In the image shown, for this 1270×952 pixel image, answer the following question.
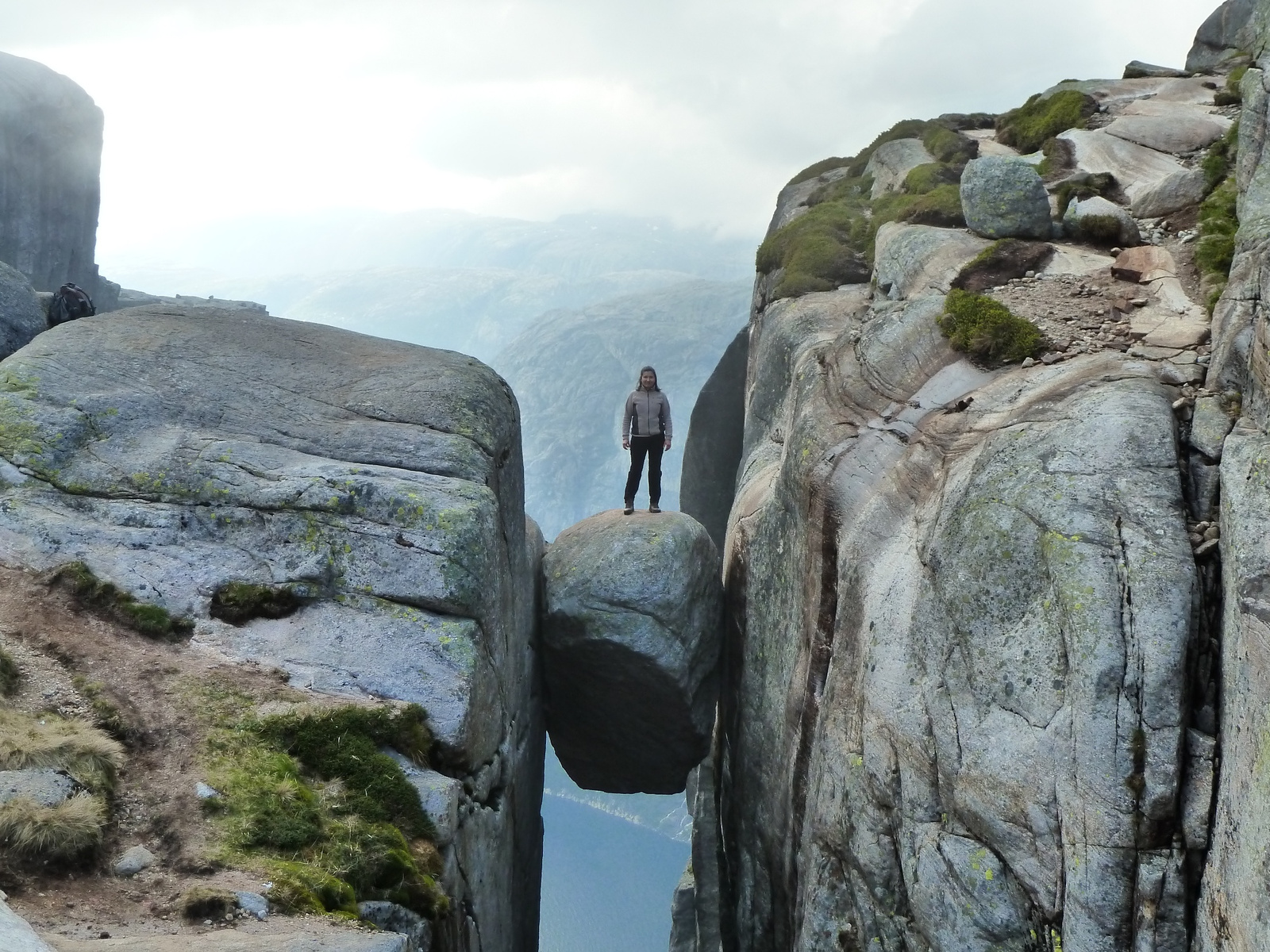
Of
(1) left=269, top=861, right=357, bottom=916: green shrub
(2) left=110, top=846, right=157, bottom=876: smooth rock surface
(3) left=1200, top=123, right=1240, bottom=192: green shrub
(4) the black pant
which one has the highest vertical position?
(3) left=1200, top=123, right=1240, bottom=192: green shrub

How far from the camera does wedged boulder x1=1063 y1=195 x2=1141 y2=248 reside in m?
22.9

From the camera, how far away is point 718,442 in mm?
49062

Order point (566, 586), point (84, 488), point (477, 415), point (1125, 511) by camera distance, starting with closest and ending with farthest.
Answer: point (1125, 511)
point (84, 488)
point (477, 415)
point (566, 586)

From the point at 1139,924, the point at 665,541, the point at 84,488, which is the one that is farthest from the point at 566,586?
the point at 1139,924

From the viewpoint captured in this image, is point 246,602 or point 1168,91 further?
point 1168,91

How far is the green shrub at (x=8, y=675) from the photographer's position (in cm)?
1215

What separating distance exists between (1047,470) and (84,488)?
54.4ft

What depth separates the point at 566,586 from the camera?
965 inches

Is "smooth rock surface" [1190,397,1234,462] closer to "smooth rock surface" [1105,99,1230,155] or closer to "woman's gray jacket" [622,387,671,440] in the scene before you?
"woman's gray jacket" [622,387,671,440]

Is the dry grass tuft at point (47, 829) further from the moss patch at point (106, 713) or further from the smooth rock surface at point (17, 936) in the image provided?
the moss patch at point (106, 713)

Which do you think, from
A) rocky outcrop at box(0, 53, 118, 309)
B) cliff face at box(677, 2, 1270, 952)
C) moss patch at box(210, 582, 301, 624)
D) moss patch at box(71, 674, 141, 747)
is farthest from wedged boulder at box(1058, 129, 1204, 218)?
rocky outcrop at box(0, 53, 118, 309)

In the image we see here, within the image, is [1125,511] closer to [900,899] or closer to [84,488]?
[900,899]

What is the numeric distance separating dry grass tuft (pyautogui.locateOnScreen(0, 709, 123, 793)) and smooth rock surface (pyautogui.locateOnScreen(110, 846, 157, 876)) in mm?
1007

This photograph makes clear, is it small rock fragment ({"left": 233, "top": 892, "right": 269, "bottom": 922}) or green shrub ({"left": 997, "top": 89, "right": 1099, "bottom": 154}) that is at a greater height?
green shrub ({"left": 997, "top": 89, "right": 1099, "bottom": 154})
